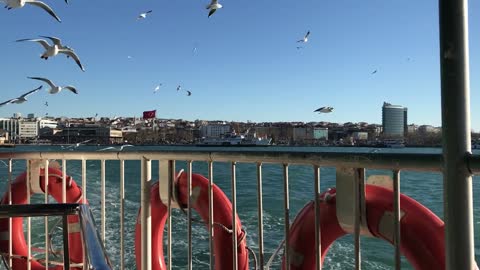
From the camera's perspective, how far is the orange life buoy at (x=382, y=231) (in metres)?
1.68

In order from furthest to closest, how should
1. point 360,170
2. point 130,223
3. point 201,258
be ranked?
point 130,223 < point 201,258 < point 360,170

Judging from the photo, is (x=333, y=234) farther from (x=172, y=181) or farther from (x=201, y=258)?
(x=201, y=258)

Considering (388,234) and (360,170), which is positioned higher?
(360,170)

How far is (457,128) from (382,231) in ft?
1.91

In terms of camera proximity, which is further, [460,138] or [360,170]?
[360,170]

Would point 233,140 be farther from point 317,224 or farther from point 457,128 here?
point 457,128

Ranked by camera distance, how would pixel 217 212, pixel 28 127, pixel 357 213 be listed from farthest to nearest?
pixel 28 127 → pixel 217 212 → pixel 357 213

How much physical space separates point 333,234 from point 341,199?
234 mm

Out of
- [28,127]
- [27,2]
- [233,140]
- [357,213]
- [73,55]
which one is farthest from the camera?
[233,140]

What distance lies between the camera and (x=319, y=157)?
1.76 m

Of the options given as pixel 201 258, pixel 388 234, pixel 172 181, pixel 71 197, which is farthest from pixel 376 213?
pixel 201 258

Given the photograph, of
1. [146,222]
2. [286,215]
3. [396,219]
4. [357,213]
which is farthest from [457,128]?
[146,222]

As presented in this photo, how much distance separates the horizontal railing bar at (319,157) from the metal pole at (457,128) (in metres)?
0.05

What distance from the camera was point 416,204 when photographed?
1.75 meters
